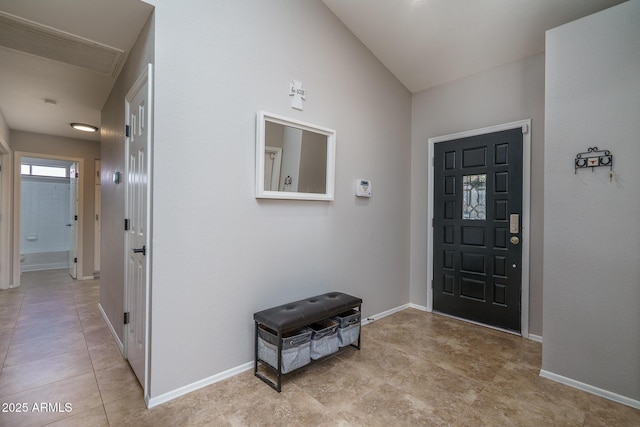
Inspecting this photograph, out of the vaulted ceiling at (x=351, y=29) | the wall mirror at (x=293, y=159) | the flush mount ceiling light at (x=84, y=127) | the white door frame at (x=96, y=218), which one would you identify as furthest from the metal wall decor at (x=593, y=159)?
the white door frame at (x=96, y=218)

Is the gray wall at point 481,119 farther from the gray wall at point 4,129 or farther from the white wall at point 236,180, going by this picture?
the gray wall at point 4,129

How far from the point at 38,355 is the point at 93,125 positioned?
3341 mm

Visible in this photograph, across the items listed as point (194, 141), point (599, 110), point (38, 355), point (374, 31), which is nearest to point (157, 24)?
point (194, 141)

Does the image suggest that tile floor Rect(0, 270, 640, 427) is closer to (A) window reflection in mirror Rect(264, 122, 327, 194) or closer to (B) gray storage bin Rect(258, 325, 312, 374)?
(B) gray storage bin Rect(258, 325, 312, 374)

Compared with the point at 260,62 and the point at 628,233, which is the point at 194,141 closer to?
the point at 260,62

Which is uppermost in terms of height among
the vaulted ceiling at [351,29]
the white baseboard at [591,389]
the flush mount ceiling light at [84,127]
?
the vaulted ceiling at [351,29]

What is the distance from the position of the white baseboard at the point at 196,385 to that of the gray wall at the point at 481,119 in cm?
247

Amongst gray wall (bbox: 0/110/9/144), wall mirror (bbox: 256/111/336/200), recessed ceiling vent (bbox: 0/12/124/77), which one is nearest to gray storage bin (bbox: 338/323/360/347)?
wall mirror (bbox: 256/111/336/200)

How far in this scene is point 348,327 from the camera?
257cm

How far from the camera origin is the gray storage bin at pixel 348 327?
252 cm

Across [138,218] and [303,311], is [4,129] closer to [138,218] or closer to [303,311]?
[138,218]

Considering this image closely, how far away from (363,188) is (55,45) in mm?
2835

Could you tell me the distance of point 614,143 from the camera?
6.62 feet

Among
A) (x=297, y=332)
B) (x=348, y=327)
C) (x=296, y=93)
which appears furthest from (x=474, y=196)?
(x=297, y=332)
